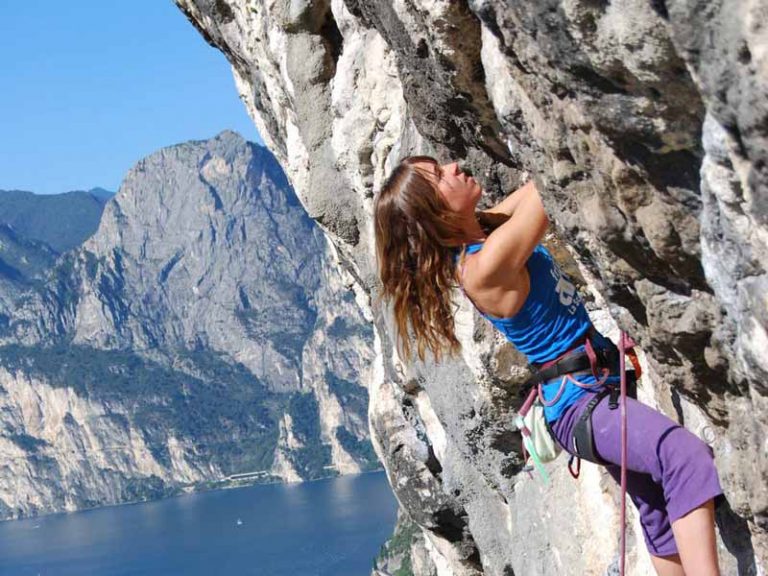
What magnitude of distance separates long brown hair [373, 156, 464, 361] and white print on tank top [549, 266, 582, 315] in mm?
393

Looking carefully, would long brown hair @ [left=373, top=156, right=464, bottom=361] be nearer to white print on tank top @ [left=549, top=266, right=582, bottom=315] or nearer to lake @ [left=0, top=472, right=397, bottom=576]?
white print on tank top @ [left=549, top=266, right=582, bottom=315]

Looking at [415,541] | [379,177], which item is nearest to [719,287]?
[379,177]

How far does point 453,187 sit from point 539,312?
22.4 inches

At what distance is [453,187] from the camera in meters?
4.00

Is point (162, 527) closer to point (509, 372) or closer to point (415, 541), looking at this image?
point (415, 541)

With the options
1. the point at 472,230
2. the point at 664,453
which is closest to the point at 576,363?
the point at 664,453

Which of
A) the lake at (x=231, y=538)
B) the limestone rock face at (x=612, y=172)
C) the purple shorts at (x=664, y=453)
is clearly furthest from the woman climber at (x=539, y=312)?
the lake at (x=231, y=538)

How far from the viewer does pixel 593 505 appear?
655 cm

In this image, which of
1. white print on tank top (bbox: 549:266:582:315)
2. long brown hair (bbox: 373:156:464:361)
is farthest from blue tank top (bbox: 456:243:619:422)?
long brown hair (bbox: 373:156:464:361)

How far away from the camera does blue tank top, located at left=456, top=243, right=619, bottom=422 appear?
402 centimetres

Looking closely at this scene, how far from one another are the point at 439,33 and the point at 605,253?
130cm

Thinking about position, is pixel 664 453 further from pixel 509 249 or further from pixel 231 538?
pixel 231 538

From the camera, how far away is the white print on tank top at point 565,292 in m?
4.08

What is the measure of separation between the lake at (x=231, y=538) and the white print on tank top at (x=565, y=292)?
103588 mm
